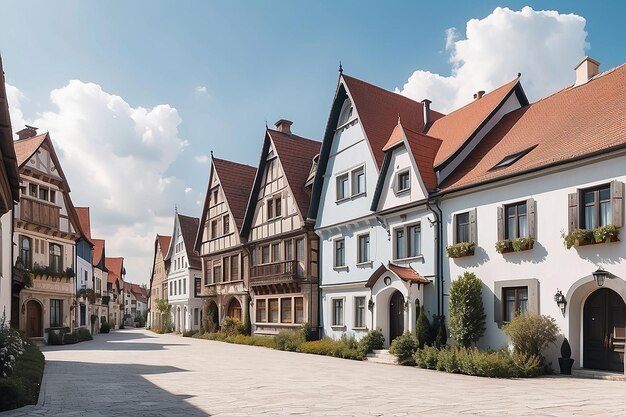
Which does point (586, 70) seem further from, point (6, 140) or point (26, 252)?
point (26, 252)

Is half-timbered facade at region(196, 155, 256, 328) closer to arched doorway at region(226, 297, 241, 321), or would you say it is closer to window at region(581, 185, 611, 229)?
arched doorway at region(226, 297, 241, 321)

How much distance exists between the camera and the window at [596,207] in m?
16.0

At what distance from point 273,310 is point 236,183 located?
1079 cm

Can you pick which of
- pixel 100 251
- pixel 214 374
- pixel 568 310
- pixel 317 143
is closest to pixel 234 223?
pixel 317 143

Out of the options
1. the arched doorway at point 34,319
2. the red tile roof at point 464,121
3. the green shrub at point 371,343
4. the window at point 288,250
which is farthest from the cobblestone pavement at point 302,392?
the arched doorway at point 34,319

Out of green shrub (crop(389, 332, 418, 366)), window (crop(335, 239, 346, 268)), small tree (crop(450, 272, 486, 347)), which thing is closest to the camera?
small tree (crop(450, 272, 486, 347))

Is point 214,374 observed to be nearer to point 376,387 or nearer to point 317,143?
point 376,387

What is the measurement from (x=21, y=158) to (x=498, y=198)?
26128 mm

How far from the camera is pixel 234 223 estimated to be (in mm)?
37344

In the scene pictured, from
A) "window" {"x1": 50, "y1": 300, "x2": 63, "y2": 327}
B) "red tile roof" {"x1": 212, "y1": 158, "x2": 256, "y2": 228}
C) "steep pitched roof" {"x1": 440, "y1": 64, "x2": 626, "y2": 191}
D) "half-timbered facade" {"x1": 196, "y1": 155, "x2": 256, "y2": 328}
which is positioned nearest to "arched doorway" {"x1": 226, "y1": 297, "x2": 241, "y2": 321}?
"half-timbered facade" {"x1": 196, "y1": 155, "x2": 256, "y2": 328}

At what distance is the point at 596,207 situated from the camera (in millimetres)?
16234

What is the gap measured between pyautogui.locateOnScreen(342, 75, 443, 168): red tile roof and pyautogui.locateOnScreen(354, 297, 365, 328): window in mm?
6063

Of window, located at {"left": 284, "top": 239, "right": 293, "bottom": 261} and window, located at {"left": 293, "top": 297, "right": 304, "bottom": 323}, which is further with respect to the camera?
window, located at {"left": 284, "top": 239, "right": 293, "bottom": 261}

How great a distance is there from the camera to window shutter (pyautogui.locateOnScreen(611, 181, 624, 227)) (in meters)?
15.4
